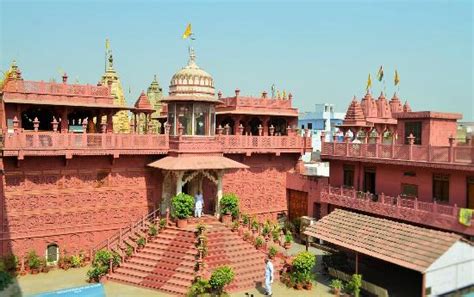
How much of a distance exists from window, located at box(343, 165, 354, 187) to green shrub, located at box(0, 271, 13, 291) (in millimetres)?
16440

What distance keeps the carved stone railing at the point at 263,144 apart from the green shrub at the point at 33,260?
10239 mm

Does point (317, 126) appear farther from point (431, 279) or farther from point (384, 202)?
point (431, 279)

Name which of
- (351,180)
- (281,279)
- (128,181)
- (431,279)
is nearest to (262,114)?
(351,180)

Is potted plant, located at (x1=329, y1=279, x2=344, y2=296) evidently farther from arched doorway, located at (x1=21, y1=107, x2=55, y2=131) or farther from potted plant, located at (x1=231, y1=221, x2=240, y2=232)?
arched doorway, located at (x1=21, y1=107, x2=55, y2=131)

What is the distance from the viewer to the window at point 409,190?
65.0 ft

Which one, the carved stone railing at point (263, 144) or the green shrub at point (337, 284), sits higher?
the carved stone railing at point (263, 144)

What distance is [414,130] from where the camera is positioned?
2050 centimetres

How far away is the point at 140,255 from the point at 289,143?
37.2 feet

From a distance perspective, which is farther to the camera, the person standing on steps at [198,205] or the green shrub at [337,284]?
the person standing on steps at [198,205]

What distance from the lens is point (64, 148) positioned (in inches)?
790

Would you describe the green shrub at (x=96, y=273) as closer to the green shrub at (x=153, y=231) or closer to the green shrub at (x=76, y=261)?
the green shrub at (x=76, y=261)

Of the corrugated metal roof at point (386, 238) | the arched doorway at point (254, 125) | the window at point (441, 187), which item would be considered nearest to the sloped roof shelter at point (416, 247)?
the corrugated metal roof at point (386, 238)

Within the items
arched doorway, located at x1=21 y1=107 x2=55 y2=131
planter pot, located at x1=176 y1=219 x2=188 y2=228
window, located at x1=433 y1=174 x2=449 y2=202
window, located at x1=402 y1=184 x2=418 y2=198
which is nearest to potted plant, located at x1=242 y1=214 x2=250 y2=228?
planter pot, located at x1=176 y1=219 x2=188 y2=228

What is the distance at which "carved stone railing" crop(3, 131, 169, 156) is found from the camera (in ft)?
62.1
